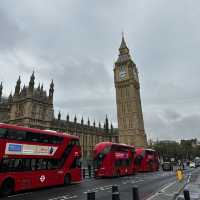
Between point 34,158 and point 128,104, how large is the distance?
9287 centimetres

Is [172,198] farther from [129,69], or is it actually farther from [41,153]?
[129,69]

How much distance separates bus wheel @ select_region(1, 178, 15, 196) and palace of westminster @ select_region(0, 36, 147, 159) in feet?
180

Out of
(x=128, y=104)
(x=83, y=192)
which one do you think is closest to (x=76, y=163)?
(x=83, y=192)

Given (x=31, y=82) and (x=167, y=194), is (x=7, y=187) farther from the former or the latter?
(x=31, y=82)

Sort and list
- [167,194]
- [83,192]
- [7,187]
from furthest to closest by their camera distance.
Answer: [83,192], [7,187], [167,194]

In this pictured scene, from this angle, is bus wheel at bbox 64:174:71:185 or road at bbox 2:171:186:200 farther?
bus wheel at bbox 64:174:71:185

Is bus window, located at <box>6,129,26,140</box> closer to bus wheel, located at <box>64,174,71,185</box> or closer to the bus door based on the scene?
the bus door

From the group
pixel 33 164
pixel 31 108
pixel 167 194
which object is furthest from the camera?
pixel 31 108

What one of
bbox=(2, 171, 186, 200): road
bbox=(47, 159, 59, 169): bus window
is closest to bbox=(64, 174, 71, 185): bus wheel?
bbox=(2, 171, 186, 200): road

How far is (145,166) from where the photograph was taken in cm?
4019

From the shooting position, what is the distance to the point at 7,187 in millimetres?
15672

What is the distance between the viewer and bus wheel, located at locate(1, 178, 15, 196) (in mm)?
15297

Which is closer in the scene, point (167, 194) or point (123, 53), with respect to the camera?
point (167, 194)

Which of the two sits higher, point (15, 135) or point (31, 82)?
point (31, 82)
